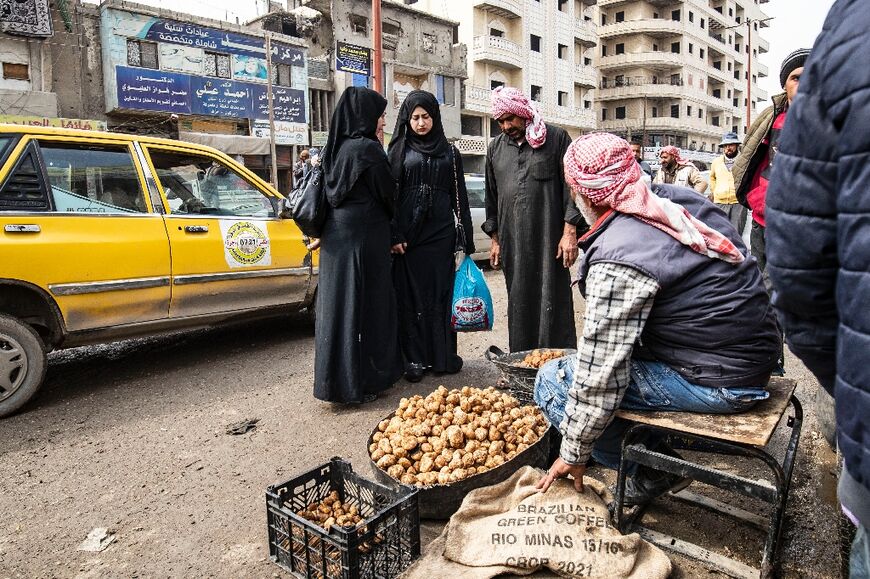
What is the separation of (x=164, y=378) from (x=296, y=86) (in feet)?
73.3

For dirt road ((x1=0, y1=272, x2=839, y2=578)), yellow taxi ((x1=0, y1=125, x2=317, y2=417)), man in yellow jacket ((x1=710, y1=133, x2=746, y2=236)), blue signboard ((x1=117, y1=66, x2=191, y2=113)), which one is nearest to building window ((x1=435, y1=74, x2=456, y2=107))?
blue signboard ((x1=117, y1=66, x2=191, y2=113))

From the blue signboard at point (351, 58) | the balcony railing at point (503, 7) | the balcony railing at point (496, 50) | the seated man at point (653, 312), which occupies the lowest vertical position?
the seated man at point (653, 312)

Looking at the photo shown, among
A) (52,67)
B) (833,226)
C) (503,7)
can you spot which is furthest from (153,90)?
(503,7)

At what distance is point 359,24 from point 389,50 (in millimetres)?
1843

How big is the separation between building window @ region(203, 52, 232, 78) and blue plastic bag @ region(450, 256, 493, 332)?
2098 cm

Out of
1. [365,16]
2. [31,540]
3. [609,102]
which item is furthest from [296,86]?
[609,102]

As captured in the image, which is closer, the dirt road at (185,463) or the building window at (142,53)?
the dirt road at (185,463)

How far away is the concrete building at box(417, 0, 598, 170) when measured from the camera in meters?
35.8

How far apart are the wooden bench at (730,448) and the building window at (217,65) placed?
23.4m

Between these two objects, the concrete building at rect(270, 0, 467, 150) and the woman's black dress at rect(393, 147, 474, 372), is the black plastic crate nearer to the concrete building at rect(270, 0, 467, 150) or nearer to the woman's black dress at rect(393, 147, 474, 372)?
the woman's black dress at rect(393, 147, 474, 372)

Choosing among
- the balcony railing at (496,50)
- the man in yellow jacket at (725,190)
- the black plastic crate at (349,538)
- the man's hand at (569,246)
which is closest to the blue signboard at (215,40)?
the balcony railing at (496,50)

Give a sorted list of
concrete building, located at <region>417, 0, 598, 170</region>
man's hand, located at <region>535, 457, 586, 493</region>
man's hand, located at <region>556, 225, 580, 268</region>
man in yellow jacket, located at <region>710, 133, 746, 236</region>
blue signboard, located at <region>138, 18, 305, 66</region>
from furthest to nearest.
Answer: concrete building, located at <region>417, 0, 598, 170</region> → blue signboard, located at <region>138, 18, 305, 66</region> → man in yellow jacket, located at <region>710, 133, 746, 236</region> → man's hand, located at <region>556, 225, 580, 268</region> → man's hand, located at <region>535, 457, 586, 493</region>

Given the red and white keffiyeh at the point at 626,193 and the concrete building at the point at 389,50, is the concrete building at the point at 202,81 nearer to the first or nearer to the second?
the concrete building at the point at 389,50

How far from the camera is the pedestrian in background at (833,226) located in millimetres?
1010
